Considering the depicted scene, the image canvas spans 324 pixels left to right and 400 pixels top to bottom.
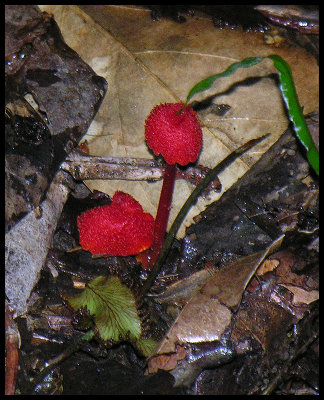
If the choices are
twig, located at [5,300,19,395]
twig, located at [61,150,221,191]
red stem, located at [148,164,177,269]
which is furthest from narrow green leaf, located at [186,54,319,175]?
twig, located at [5,300,19,395]

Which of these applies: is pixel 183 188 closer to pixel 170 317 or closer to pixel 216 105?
pixel 216 105

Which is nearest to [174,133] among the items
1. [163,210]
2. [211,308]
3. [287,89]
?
[163,210]

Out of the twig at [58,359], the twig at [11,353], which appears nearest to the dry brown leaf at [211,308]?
the twig at [58,359]

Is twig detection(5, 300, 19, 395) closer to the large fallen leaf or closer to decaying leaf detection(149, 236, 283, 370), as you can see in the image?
decaying leaf detection(149, 236, 283, 370)

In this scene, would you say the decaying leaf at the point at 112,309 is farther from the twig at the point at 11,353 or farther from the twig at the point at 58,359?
the twig at the point at 11,353

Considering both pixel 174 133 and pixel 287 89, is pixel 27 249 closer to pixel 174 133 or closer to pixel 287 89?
pixel 174 133
